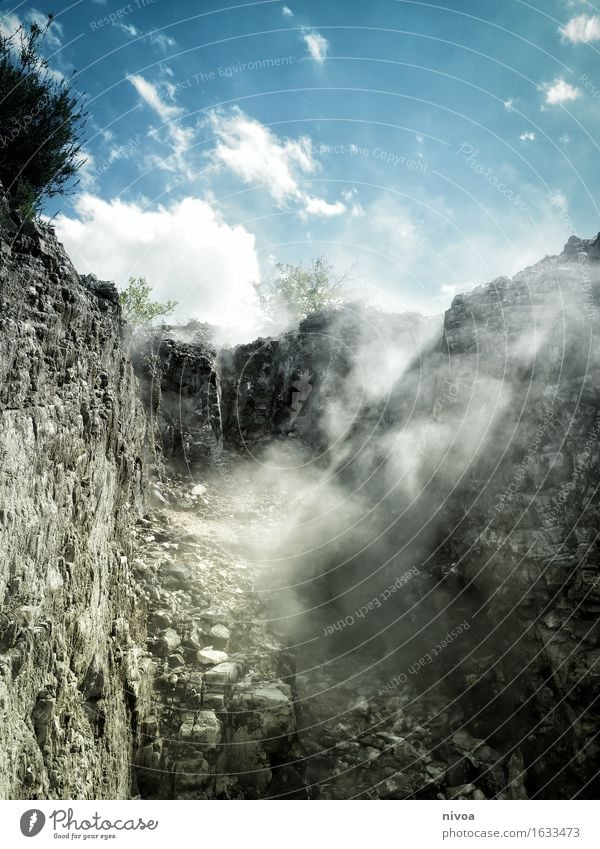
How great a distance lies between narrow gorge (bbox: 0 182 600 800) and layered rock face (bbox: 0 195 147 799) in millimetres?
40

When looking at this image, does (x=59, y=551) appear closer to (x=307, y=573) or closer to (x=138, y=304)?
(x=307, y=573)

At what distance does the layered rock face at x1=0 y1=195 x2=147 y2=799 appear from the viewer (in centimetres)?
490

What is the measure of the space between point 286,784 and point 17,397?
7.58 meters

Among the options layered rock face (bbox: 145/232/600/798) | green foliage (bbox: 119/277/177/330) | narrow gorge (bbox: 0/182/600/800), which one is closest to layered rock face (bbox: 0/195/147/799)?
narrow gorge (bbox: 0/182/600/800)

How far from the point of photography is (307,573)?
44.0 ft

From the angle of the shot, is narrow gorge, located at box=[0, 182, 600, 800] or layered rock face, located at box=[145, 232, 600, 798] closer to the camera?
narrow gorge, located at box=[0, 182, 600, 800]

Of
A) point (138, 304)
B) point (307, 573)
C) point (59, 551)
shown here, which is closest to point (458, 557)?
point (307, 573)

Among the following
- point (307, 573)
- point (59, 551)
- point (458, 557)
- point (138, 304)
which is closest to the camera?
point (59, 551)

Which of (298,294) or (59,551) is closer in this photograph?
(59,551)

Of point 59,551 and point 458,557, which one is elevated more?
point 458,557

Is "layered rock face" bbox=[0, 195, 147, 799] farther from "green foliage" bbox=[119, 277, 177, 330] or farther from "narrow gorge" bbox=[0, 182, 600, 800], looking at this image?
"green foliage" bbox=[119, 277, 177, 330]

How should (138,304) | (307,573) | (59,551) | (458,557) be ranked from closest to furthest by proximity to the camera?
(59,551), (458,557), (307,573), (138,304)

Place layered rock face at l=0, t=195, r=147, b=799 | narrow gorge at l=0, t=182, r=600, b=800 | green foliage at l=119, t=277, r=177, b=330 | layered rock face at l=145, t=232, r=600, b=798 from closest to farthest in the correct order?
layered rock face at l=0, t=195, r=147, b=799 < narrow gorge at l=0, t=182, r=600, b=800 < layered rock face at l=145, t=232, r=600, b=798 < green foliage at l=119, t=277, r=177, b=330

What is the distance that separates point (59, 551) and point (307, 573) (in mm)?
8508
